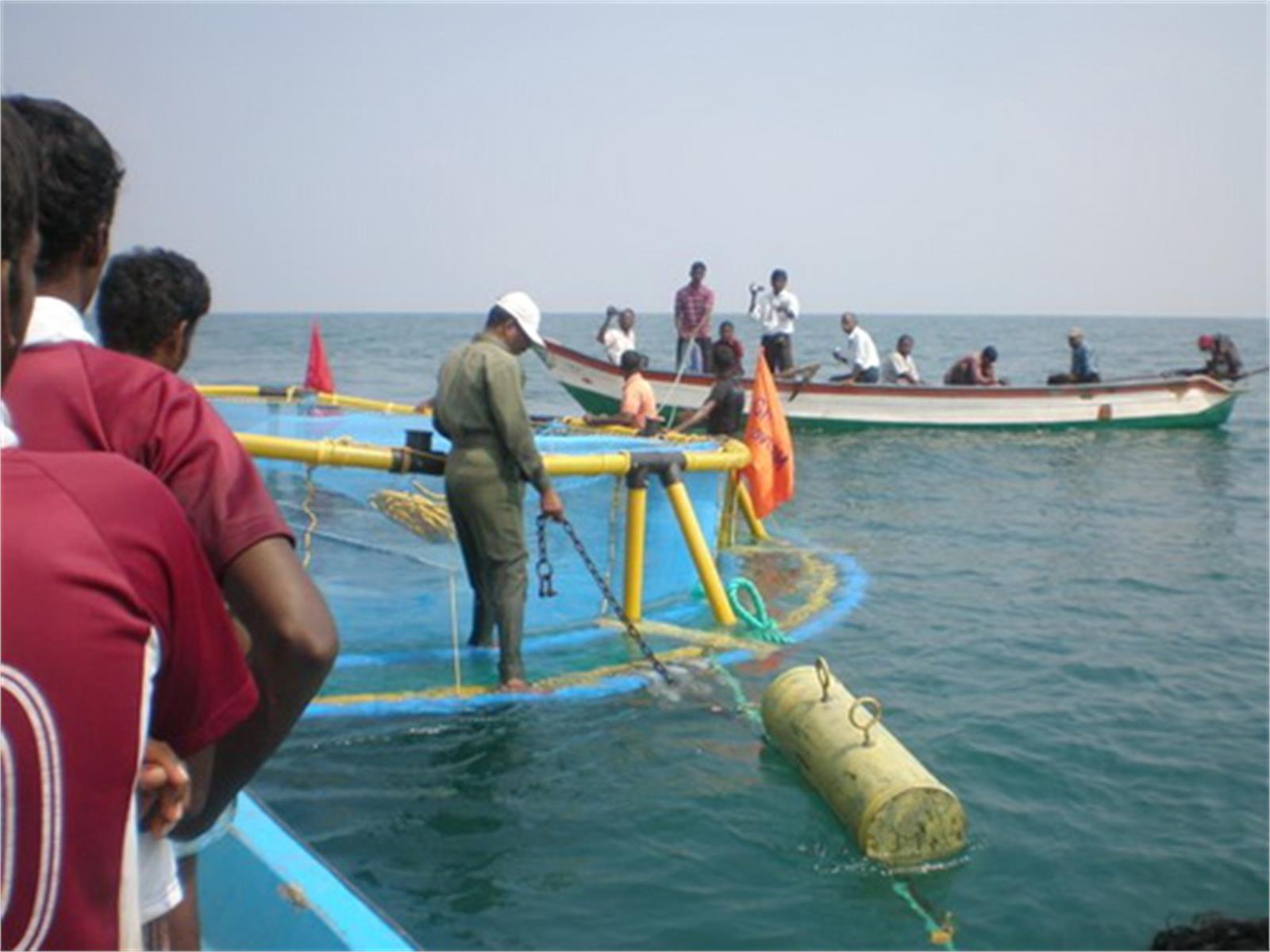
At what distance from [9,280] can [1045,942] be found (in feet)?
14.3

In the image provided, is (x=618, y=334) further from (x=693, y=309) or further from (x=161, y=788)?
(x=161, y=788)

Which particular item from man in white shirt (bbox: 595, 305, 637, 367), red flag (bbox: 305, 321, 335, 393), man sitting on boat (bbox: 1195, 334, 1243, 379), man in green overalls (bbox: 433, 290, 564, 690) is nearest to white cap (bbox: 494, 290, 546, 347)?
man in green overalls (bbox: 433, 290, 564, 690)

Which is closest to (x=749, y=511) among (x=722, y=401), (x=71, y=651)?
(x=722, y=401)

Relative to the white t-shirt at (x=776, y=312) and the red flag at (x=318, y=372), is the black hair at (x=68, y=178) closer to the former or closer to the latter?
the red flag at (x=318, y=372)

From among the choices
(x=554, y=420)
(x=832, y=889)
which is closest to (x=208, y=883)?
(x=832, y=889)

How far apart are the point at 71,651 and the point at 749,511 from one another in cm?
978

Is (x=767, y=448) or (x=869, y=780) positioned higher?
(x=767, y=448)

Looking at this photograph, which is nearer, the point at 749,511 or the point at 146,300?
→ the point at 146,300

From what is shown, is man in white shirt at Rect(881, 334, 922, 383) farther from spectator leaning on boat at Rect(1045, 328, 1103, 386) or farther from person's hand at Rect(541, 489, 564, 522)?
person's hand at Rect(541, 489, 564, 522)

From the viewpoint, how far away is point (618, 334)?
67.8ft

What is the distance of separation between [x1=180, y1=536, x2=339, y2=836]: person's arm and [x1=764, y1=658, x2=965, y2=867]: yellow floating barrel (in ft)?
11.0

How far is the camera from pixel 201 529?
2.19m

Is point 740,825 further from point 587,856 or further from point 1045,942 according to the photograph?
point 1045,942

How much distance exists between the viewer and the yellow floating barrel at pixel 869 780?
16.7 ft
